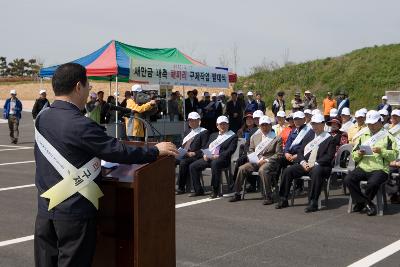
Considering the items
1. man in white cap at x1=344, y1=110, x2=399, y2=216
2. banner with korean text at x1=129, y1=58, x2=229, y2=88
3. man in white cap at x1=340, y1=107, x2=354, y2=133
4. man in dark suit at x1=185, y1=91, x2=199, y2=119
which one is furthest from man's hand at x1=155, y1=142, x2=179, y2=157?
man in dark suit at x1=185, y1=91, x2=199, y2=119

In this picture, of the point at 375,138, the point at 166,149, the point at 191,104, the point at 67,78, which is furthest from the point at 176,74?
the point at 67,78

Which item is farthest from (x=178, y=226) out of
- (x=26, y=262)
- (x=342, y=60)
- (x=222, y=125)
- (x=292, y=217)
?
(x=342, y=60)

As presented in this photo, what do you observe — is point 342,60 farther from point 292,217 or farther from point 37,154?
point 37,154

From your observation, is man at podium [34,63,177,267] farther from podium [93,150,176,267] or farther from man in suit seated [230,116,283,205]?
man in suit seated [230,116,283,205]

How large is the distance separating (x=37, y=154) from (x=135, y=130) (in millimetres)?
8904

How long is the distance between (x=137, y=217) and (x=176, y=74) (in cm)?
1297

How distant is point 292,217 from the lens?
8.84 meters

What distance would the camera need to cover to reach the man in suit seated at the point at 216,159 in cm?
1053

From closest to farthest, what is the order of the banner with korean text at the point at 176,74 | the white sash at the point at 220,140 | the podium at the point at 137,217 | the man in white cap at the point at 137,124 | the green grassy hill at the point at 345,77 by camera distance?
the podium at the point at 137,217 < the white sash at the point at 220,140 < the man in white cap at the point at 137,124 < the banner with korean text at the point at 176,74 < the green grassy hill at the point at 345,77

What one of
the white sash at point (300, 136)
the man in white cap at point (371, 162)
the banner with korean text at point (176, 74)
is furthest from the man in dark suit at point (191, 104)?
the man in white cap at point (371, 162)

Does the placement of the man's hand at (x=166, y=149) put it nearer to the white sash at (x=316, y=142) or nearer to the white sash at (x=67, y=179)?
the white sash at (x=67, y=179)

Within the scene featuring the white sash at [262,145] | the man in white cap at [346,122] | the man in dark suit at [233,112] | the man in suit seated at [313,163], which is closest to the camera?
the man in suit seated at [313,163]

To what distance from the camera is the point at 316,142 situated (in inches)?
386

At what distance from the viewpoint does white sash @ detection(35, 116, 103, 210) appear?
3.54 meters
